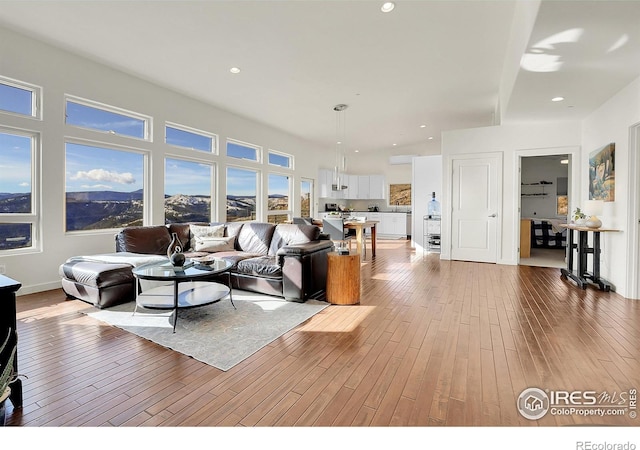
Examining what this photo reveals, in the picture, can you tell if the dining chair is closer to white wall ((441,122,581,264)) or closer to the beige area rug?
white wall ((441,122,581,264))

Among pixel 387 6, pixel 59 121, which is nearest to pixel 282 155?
pixel 59 121

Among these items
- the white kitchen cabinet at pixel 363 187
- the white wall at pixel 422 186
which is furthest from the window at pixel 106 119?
the white kitchen cabinet at pixel 363 187

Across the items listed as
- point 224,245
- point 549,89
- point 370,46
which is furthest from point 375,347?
point 549,89

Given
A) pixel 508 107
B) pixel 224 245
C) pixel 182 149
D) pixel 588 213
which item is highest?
pixel 508 107

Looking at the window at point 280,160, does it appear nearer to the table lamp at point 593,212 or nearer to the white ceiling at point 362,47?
the white ceiling at point 362,47

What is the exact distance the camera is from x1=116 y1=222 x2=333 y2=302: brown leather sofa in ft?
12.2

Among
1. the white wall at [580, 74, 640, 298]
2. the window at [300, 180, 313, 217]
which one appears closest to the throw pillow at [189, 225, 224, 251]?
the window at [300, 180, 313, 217]

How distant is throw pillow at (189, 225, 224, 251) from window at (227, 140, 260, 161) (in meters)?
2.50

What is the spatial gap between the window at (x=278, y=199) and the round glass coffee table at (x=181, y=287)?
466 cm

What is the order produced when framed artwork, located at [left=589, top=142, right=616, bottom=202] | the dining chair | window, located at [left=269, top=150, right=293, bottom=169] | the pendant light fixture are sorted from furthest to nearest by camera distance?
window, located at [left=269, top=150, right=293, bottom=169] < the pendant light fixture < the dining chair < framed artwork, located at [left=589, top=142, right=616, bottom=202]

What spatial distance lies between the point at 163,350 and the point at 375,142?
8.58 m
